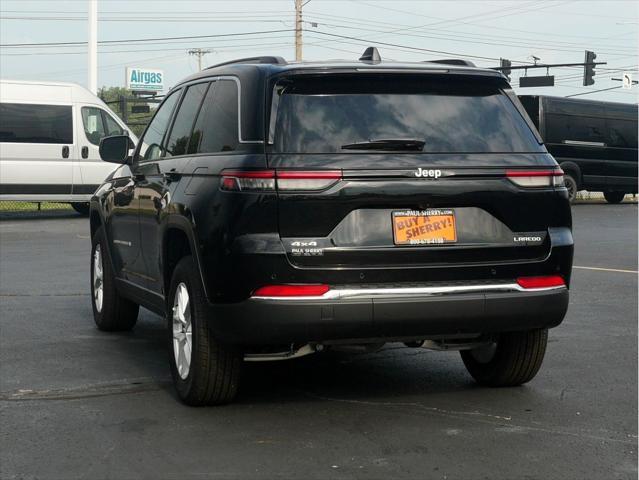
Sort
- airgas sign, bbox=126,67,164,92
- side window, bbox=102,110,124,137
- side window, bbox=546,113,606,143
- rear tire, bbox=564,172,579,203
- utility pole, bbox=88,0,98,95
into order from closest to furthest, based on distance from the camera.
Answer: side window, bbox=102,110,124,137 < side window, bbox=546,113,606,143 < rear tire, bbox=564,172,579,203 < utility pole, bbox=88,0,98,95 < airgas sign, bbox=126,67,164,92

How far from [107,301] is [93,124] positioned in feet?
50.2

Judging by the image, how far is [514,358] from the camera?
6.52 meters

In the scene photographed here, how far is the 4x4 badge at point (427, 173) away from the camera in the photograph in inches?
223

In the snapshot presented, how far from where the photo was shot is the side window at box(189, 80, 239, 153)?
602 centimetres

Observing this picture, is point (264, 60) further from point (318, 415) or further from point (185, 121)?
point (318, 415)

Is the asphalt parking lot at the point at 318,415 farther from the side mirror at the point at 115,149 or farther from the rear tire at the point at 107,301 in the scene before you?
the side mirror at the point at 115,149

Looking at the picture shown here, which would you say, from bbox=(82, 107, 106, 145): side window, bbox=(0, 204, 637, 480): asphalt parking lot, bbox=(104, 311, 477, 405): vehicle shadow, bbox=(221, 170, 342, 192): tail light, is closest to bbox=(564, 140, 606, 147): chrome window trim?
bbox=(82, 107, 106, 145): side window

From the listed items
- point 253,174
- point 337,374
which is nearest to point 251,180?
point 253,174

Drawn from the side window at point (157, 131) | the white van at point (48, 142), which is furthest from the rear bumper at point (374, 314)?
the white van at point (48, 142)

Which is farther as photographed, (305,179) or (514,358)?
(514,358)

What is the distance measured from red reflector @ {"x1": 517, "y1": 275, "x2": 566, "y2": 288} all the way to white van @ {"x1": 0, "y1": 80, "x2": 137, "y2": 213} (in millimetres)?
17970

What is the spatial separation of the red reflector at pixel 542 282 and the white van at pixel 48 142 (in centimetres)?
1797

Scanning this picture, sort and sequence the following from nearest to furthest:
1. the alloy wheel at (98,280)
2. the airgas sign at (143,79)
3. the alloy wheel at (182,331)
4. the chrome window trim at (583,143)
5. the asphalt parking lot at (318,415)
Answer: the asphalt parking lot at (318,415) < the alloy wheel at (182,331) < the alloy wheel at (98,280) < the chrome window trim at (583,143) < the airgas sign at (143,79)

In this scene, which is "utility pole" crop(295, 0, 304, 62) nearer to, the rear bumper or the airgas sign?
the airgas sign
